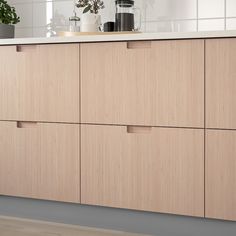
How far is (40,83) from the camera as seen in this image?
8.75 ft

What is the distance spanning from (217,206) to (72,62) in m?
1.00

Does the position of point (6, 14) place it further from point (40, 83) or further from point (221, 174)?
point (221, 174)

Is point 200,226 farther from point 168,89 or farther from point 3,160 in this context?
point 3,160

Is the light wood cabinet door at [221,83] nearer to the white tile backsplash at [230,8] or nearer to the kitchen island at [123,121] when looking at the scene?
the kitchen island at [123,121]

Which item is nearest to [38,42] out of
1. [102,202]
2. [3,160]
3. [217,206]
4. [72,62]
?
[72,62]

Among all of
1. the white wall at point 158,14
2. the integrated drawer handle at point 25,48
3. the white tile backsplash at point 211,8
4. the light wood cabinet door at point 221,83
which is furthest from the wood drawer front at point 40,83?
the white tile backsplash at point 211,8

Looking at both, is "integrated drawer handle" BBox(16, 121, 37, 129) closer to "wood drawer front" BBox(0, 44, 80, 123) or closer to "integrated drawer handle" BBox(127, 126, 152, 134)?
"wood drawer front" BBox(0, 44, 80, 123)

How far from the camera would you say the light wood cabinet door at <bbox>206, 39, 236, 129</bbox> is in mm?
2250

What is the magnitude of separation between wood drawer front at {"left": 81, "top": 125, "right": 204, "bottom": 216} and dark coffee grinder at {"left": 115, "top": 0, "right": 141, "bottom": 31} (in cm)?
69

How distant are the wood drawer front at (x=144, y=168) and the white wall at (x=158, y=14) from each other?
37.3 inches

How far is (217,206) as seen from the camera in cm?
231

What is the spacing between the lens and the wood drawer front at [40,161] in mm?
2609

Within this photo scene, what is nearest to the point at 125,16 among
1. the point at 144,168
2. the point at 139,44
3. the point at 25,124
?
the point at 139,44

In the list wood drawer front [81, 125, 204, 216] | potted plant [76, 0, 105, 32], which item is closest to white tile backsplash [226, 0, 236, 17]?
potted plant [76, 0, 105, 32]
